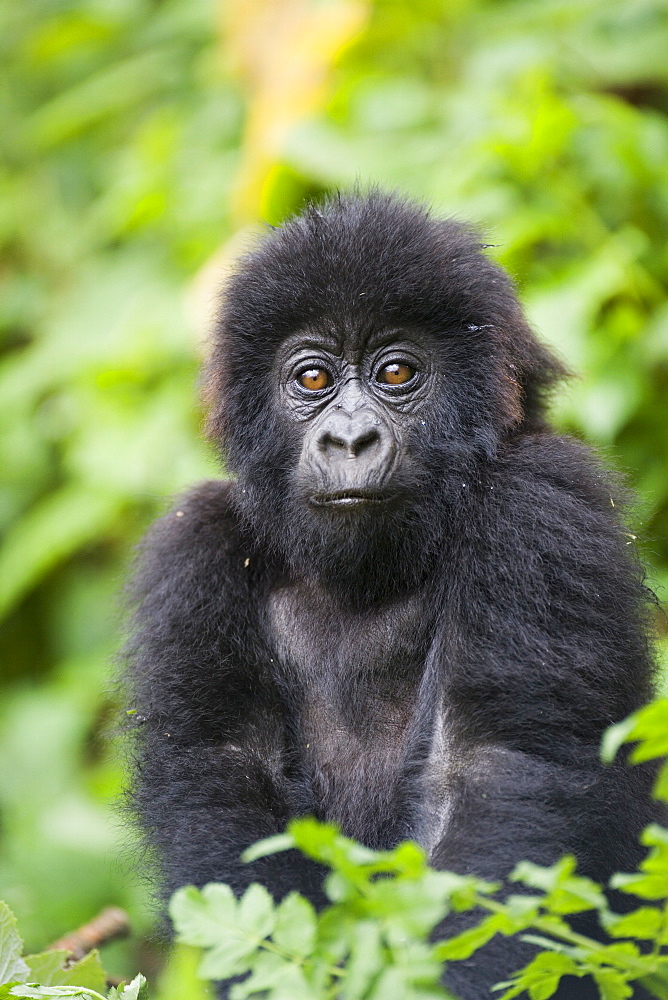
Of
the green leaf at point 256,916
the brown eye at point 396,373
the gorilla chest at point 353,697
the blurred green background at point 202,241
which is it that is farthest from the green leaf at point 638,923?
the blurred green background at point 202,241

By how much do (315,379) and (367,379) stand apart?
0.14 metres

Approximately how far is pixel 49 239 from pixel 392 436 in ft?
18.6

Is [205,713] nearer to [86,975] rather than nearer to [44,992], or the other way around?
[86,975]

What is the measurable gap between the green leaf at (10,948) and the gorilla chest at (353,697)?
0.93 meters

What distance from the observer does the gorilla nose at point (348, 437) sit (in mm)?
2879

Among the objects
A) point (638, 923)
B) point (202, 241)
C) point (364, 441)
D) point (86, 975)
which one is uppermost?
point (202, 241)

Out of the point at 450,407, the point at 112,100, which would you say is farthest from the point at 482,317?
the point at 112,100

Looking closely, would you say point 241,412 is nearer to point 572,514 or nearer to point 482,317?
point 482,317

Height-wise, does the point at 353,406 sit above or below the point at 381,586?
above

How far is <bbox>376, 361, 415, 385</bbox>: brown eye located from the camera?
9.93 feet

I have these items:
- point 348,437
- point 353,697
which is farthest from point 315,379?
point 353,697

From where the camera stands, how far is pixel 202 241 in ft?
20.8

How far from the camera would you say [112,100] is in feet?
25.2

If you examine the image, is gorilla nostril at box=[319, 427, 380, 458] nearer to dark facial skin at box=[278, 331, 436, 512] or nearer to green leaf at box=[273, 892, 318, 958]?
dark facial skin at box=[278, 331, 436, 512]
